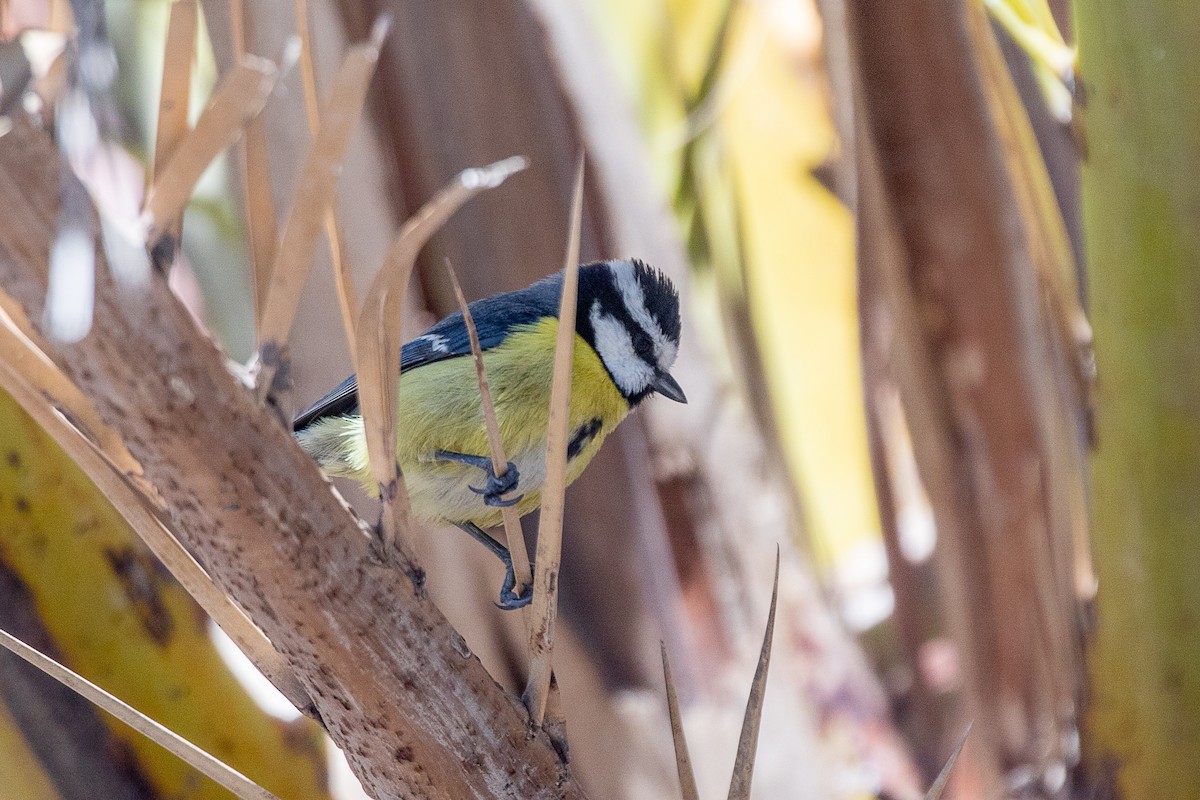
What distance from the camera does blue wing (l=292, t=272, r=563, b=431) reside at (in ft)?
2.96

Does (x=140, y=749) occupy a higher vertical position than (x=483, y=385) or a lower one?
lower

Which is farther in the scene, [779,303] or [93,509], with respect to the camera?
[779,303]

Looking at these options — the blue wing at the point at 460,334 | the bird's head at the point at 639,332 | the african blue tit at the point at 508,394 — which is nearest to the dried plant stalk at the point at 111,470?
the african blue tit at the point at 508,394

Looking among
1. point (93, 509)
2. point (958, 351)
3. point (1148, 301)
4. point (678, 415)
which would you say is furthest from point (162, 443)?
point (958, 351)

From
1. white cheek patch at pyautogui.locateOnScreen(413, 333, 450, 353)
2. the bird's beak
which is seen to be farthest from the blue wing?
the bird's beak

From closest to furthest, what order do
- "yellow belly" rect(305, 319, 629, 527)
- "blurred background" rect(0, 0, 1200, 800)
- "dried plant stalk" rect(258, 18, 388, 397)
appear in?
"dried plant stalk" rect(258, 18, 388, 397)
"yellow belly" rect(305, 319, 629, 527)
"blurred background" rect(0, 0, 1200, 800)

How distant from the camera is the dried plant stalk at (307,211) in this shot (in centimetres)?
32

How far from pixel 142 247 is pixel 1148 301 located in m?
0.58

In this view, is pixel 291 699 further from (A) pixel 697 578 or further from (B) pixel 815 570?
(B) pixel 815 570

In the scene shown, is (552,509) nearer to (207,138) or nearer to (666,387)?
(207,138)

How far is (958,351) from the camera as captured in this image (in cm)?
112

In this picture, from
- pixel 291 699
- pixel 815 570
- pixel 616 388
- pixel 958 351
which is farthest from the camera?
pixel 815 570

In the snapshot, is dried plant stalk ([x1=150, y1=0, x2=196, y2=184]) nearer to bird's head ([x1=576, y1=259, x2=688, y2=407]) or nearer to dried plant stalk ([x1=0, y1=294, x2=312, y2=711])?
dried plant stalk ([x1=0, y1=294, x2=312, y2=711])

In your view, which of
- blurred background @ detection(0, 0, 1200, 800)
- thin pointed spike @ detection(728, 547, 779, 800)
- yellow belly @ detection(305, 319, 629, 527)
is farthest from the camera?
blurred background @ detection(0, 0, 1200, 800)
